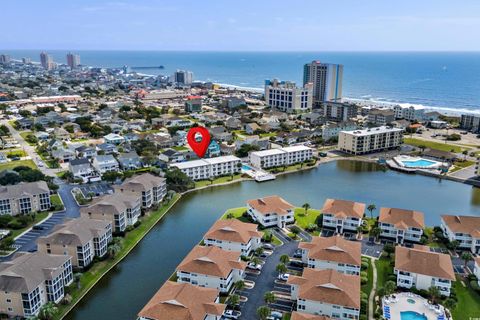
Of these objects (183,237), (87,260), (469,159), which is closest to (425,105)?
(469,159)

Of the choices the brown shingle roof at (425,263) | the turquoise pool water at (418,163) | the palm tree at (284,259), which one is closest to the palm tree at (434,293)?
the brown shingle roof at (425,263)

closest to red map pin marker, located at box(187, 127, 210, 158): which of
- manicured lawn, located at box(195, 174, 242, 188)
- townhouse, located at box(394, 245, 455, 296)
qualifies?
manicured lawn, located at box(195, 174, 242, 188)

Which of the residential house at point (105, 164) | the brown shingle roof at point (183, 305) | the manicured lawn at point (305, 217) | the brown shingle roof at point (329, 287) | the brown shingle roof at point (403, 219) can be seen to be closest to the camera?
the brown shingle roof at point (183, 305)

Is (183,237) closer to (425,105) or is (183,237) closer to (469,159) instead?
(469,159)

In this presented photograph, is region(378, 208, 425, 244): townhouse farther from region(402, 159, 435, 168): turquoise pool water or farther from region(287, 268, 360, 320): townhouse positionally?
region(402, 159, 435, 168): turquoise pool water

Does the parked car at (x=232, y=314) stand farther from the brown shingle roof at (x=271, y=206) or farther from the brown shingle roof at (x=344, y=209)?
the brown shingle roof at (x=344, y=209)

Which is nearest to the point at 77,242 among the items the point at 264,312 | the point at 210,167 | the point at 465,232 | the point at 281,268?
the point at 264,312

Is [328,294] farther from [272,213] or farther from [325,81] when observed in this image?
[325,81]
